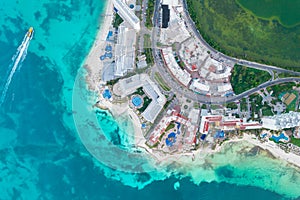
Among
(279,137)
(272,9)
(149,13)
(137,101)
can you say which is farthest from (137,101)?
(272,9)

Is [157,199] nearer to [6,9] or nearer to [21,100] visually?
[21,100]

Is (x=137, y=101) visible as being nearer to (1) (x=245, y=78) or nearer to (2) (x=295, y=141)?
(1) (x=245, y=78)

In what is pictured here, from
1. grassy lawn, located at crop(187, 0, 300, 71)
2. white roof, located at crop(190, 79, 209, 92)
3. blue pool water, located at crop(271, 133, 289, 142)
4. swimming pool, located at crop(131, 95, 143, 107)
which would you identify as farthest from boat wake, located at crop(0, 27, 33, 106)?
blue pool water, located at crop(271, 133, 289, 142)

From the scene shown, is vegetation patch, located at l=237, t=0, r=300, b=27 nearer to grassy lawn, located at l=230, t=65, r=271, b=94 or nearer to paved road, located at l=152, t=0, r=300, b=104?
paved road, located at l=152, t=0, r=300, b=104

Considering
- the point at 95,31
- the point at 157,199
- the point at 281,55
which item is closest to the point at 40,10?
the point at 95,31

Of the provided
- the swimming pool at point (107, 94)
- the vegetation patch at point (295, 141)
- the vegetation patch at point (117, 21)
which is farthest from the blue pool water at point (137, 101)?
the vegetation patch at point (295, 141)

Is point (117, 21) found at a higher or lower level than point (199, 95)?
higher
